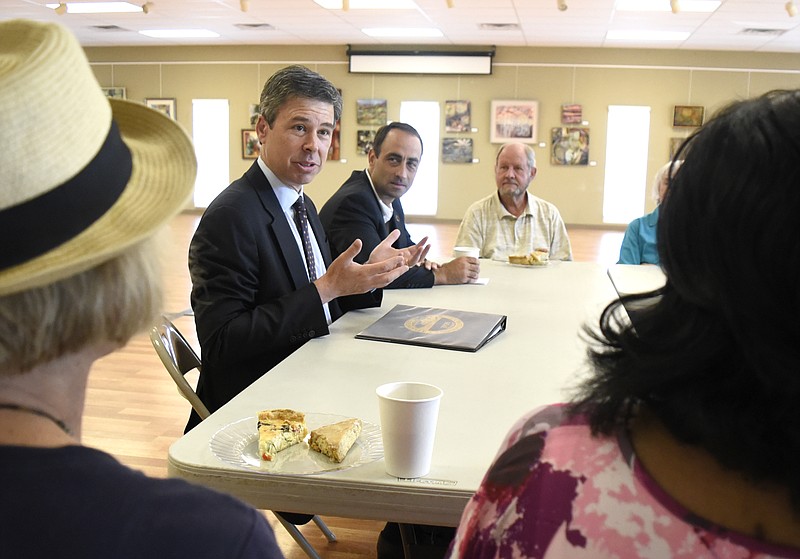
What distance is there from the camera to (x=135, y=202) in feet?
2.45

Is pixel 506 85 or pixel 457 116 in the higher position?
pixel 506 85

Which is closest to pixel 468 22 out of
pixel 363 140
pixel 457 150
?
pixel 457 150

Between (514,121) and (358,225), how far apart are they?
1121 cm

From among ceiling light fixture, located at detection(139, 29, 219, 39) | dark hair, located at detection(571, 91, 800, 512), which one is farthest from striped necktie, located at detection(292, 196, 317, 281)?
ceiling light fixture, located at detection(139, 29, 219, 39)

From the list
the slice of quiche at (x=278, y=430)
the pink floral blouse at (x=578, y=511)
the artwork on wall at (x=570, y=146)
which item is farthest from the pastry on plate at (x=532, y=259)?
the artwork on wall at (x=570, y=146)

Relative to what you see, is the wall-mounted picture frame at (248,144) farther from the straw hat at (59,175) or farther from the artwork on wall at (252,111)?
the straw hat at (59,175)

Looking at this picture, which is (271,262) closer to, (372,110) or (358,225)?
(358,225)

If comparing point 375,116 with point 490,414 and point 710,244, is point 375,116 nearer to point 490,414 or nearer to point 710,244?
point 490,414

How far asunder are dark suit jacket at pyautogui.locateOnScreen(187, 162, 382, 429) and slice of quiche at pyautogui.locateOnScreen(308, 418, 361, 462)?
31.0 inches

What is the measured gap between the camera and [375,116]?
14328mm

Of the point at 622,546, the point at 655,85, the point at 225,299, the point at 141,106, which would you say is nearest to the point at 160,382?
the point at 225,299

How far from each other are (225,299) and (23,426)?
1615mm

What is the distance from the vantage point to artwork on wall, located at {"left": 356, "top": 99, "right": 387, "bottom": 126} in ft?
46.8

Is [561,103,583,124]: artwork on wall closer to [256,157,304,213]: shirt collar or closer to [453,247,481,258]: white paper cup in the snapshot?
[453,247,481,258]: white paper cup
